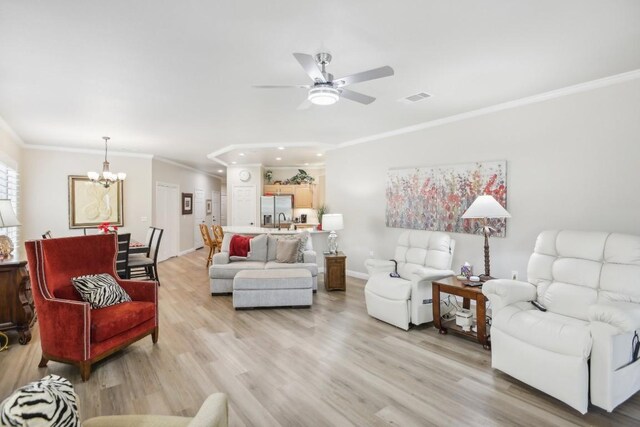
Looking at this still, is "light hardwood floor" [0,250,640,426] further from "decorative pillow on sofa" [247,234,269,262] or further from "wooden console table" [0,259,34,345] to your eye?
"decorative pillow on sofa" [247,234,269,262]

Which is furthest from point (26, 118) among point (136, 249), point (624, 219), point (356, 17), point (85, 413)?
point (624, 219)

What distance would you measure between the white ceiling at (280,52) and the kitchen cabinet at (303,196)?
475cm

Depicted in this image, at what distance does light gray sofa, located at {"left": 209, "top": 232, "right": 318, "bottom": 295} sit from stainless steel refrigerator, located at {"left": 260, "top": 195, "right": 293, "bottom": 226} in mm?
3515

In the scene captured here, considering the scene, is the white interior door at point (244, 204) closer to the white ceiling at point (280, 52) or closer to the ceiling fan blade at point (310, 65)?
the white ceiling at point (280, 52)

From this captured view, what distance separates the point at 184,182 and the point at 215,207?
2.90 metres

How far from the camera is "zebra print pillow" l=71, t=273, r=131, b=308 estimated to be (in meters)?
2.92

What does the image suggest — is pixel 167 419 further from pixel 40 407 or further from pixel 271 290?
pixel 271 290

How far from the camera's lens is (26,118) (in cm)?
448

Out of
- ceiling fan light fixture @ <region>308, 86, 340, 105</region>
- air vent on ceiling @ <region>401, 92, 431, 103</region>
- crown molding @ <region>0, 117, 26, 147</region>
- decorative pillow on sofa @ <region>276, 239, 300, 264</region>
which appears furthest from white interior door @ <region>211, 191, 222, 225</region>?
ceiling fan light fixture @ <region>308, 86, 340, 105</region>

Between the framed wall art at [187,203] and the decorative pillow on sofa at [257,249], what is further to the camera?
the framed wall art at [187,203]

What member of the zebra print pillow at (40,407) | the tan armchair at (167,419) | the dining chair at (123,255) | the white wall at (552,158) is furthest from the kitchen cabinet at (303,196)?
the zebra print pillow at (40,407)

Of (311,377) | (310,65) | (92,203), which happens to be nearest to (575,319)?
(311,377)

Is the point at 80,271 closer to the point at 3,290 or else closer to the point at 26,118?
the point at 3,290

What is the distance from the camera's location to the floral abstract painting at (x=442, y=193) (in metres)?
4.10
